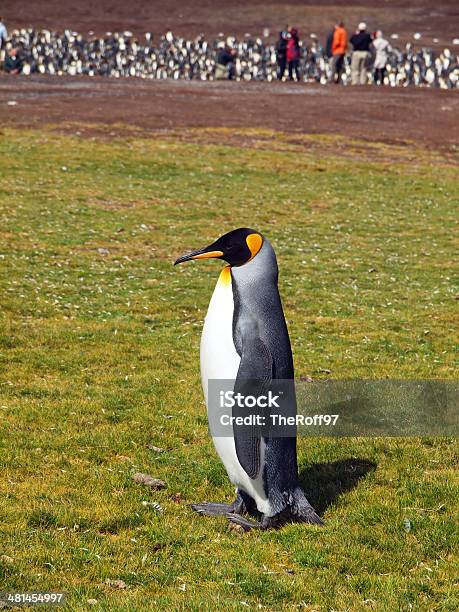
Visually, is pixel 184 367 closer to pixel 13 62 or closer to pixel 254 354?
pixel 254 354

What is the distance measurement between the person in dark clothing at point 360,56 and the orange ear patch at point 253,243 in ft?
157

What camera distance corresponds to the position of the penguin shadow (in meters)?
9.80

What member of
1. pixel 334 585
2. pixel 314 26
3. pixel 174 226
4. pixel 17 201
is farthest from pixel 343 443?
pixel 314 26

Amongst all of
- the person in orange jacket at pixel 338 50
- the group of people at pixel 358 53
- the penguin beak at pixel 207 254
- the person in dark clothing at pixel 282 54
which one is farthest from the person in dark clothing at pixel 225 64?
the penguin beak at pixel 207 254

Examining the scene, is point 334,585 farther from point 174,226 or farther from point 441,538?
point 174,226

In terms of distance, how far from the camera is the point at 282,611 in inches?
301

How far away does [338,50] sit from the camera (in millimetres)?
55969

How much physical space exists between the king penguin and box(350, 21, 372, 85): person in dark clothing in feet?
157

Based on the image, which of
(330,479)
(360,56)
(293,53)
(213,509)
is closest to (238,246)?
(213,509)

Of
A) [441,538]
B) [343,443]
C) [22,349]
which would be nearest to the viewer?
[441,538]

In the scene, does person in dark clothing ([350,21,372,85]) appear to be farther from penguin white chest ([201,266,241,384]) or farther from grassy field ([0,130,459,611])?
penguin white chest ([201,266,241,384])

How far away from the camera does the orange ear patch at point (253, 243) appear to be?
903cm

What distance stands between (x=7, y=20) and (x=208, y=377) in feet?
274

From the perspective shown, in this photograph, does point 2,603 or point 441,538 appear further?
point 441,538
